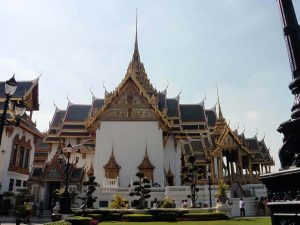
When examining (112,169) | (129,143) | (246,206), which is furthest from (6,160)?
(246,206)

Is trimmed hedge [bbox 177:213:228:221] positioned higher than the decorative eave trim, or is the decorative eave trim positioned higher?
the decorative eave trim

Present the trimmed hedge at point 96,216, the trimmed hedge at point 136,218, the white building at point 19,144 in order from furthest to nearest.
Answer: the white building at point 19,144, the trimmed hedge at point 96,216, the trimmed hedge at point 136,218

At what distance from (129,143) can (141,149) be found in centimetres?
130

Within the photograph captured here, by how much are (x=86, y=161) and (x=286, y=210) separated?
108 ft

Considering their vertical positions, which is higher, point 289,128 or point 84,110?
point 84,110

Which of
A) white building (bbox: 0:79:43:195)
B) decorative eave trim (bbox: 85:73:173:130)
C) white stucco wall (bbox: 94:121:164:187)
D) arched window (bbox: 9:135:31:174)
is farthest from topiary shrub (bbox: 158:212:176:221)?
decorative eave trim (bbox: 85:73:173:130)

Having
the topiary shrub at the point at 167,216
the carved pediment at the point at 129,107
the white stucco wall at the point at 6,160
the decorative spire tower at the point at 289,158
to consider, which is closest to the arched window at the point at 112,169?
the carved pediment at the point at 129,107

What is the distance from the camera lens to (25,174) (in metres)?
23.5

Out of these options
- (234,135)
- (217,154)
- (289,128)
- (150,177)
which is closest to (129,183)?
(150,177)

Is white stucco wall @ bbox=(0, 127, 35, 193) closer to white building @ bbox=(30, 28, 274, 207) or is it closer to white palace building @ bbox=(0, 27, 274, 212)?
white palace building @ bbox=(0, 27, 274, 212)

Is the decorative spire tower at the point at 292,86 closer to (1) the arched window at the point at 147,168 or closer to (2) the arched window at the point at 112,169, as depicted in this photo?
(1) the arched window at the point at 147,168

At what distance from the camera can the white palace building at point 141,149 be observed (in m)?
23.2

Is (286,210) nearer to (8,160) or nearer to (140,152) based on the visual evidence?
(8,160)

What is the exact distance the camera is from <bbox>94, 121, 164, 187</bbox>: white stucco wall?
28.4 m
